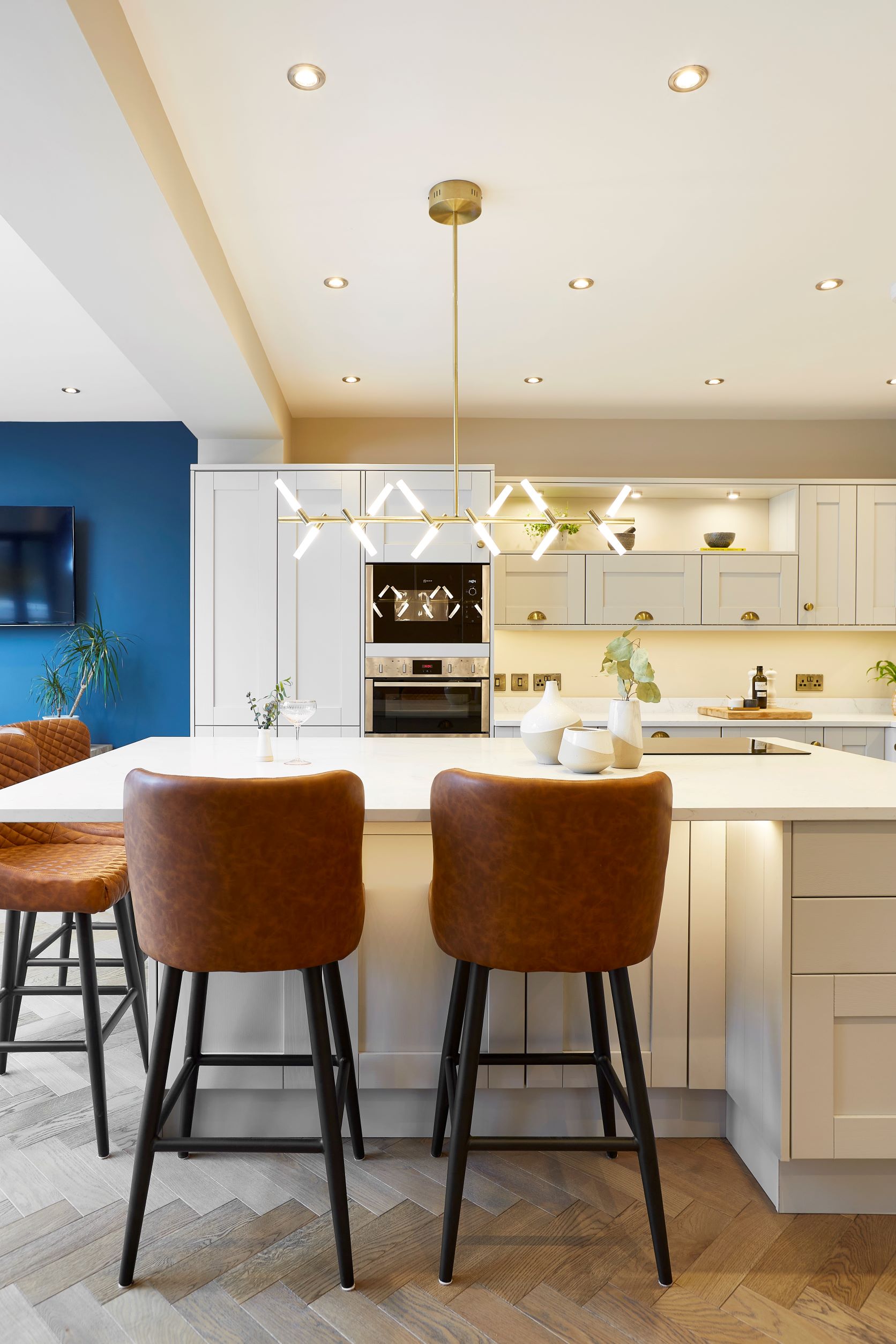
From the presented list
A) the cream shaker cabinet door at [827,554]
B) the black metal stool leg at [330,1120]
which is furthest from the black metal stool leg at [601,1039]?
the cream shaker cabinet door at [827,554]

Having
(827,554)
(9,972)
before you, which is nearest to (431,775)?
(9,972)

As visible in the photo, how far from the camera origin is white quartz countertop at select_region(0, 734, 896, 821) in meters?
1.63

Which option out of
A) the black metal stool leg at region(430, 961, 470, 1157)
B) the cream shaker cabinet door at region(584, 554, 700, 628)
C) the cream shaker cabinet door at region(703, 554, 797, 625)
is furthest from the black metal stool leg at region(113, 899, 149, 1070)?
the cream shaker cabinet door at region(703, 554, 797, 625)

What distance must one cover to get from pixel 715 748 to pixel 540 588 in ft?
7.39

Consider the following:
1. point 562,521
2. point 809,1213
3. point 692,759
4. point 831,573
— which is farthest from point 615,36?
point 831,573

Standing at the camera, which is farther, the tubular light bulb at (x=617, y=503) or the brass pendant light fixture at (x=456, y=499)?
the brass pendant light fixture at (x=456, y=499)

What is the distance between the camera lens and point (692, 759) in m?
2.25

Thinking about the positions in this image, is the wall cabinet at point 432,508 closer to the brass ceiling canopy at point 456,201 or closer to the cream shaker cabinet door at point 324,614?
the cream shaker cabinet door at point 324,614

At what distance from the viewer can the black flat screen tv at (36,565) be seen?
4.89 meters

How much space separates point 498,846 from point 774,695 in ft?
12.7

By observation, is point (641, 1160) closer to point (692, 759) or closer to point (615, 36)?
point (692, 759)

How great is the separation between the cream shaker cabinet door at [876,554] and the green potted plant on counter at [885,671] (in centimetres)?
35

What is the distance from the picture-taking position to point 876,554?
180 inches

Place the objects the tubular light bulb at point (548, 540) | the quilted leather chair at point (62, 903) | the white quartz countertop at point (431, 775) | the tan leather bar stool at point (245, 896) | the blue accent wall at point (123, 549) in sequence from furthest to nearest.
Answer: the blue accent wall at point (123, 549), the tubular light bulb at point (548, 540), the quilted leather chair at point (62, 903), the white quartz countertop at point (431, 775), the tan leather bar stool at point (245, 896)
